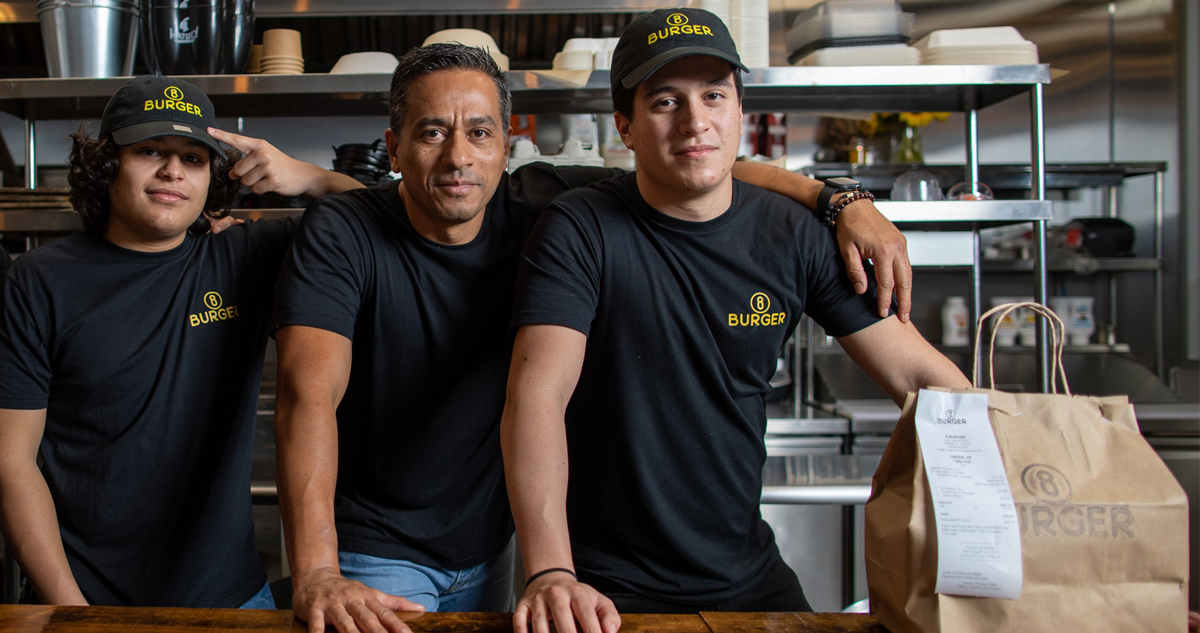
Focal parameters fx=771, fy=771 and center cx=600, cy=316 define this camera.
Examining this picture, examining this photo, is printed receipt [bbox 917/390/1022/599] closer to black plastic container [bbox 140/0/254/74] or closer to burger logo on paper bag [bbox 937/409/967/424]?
burger logo on paper bag [bbox 937/409/967/424]

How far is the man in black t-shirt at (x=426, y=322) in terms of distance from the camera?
1382mm

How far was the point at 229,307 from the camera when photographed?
60.8 inches

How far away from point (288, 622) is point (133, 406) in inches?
26.9

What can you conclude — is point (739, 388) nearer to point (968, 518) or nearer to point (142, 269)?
point (968, 518)

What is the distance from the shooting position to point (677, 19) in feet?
4.25

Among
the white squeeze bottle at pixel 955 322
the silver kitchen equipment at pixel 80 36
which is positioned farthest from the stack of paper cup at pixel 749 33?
the white squeeze bottle at pixel 955 322

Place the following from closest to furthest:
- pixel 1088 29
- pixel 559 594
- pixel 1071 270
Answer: pixel 559 594 → pixel 1071 270 → pixel 1088 29

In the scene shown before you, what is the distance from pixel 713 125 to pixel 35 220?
194 cm

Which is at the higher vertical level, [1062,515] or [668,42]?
[668,42]

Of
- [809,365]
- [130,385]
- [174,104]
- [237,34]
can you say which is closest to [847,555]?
[809,365]

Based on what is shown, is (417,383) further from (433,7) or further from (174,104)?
(433,7)

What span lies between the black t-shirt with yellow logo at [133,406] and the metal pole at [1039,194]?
83.0 inches

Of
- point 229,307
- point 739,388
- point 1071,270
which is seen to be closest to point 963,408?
point 739,388

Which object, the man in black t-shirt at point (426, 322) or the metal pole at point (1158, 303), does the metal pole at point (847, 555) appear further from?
the metal pole at point (1158, 303)
